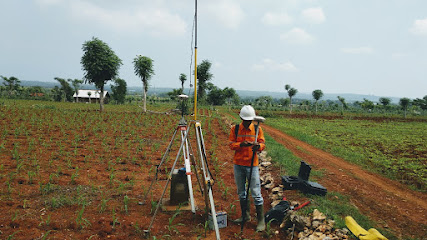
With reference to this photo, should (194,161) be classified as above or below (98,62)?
below

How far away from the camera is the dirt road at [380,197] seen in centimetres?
476

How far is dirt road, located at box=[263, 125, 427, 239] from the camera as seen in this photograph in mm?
4758

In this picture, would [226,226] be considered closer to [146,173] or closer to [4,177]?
[146,173]

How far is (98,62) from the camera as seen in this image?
20.5 metres

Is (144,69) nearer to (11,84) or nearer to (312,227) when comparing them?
(312,227)

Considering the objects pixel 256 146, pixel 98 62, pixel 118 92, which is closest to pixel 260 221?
pixel 256 146

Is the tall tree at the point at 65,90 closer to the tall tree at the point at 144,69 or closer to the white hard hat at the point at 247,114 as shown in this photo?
the tall tree at the point at 144,69

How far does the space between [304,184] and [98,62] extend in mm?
19677

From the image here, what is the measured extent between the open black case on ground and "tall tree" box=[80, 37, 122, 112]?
61.5ft

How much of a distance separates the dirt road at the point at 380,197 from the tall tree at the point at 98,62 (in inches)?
713

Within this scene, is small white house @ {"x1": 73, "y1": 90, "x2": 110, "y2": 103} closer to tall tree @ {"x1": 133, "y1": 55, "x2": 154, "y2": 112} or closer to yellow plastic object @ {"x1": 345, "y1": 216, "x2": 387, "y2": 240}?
tall tree @ {"x1": 133, "y1": 55, "x2": 154, "y2": 112}

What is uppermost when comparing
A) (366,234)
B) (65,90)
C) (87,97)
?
(65,90)

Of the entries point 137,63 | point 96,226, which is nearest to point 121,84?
point 137,63

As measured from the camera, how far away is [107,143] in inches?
369
